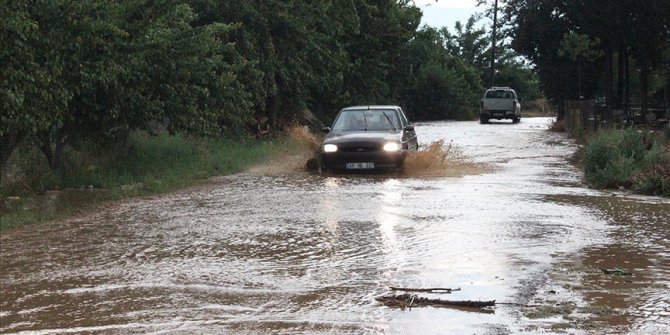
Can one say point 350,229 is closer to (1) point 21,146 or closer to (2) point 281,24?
(1) point 21,146

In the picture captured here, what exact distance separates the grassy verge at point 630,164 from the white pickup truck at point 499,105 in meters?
31.6

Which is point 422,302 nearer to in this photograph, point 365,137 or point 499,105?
point 365,137

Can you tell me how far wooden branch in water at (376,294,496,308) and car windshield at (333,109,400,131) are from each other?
12609 millimetres

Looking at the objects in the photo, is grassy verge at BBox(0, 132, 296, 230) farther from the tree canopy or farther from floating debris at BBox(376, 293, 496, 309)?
floating debris at BBox(376, 293, 496, 309)

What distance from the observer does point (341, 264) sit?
30.3 ft

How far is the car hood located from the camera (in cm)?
1908

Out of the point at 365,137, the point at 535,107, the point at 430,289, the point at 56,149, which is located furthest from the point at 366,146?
the point at 535,107

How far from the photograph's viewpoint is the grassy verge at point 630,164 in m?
15.6

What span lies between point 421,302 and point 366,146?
11.7 metres

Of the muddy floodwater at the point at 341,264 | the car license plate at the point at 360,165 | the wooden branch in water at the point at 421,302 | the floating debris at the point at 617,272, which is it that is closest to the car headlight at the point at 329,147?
the car license plate at the point at 360,165

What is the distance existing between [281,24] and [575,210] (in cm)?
1624

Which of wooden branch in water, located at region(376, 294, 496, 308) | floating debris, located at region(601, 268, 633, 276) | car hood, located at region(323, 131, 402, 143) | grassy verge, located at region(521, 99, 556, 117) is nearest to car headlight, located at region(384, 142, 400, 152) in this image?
car hood, located at region(323, 131, 402, 143)

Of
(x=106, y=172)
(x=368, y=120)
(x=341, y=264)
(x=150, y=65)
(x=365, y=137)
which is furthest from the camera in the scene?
(x=368, y=120)

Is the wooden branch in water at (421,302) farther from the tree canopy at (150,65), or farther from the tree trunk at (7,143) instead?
the tree trunk at (7,143)
